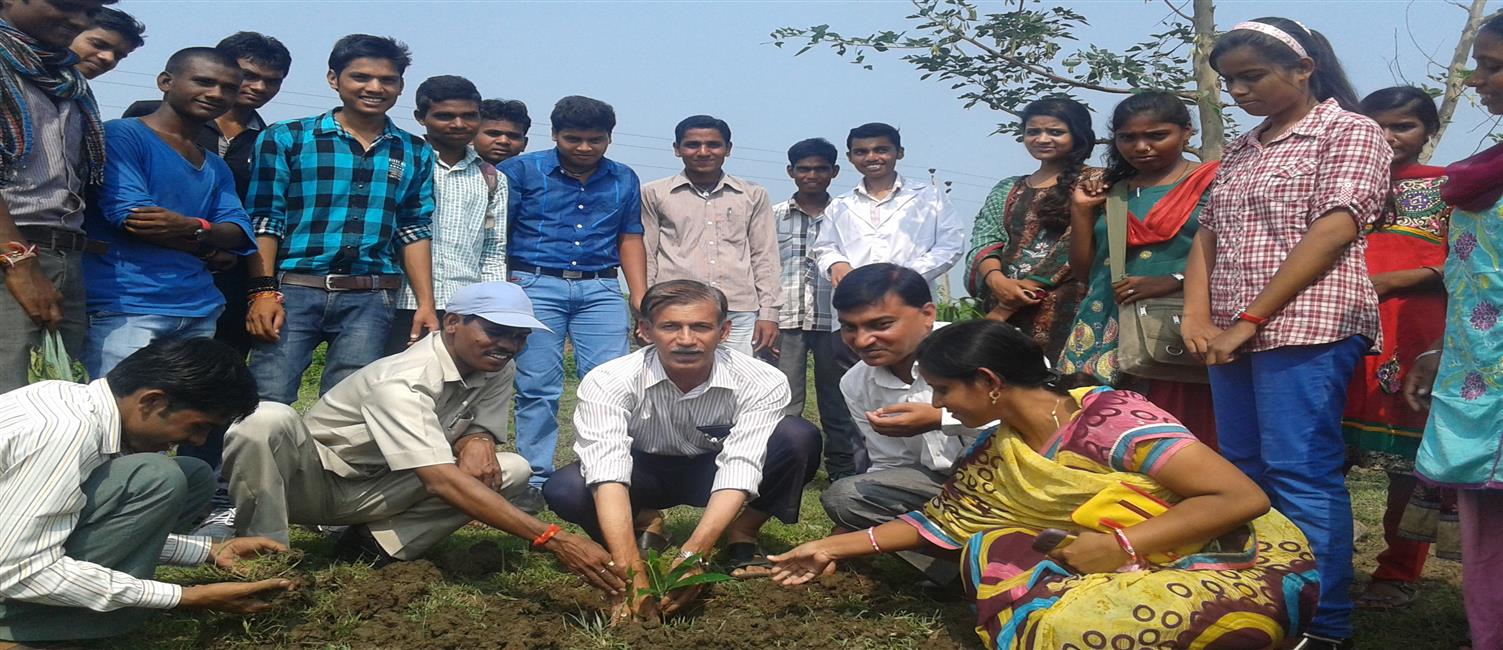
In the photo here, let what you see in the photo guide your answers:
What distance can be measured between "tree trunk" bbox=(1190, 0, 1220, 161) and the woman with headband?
329 cm

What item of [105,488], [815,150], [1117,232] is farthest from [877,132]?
[105,488]

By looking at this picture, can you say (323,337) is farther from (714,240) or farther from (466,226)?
(714,240)

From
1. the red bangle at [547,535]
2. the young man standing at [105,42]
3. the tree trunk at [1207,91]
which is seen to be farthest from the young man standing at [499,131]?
the tree trunk at [1207,91]

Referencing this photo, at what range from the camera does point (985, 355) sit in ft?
11.1

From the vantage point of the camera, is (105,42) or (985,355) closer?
(985,355)

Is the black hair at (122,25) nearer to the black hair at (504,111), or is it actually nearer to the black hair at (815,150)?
the black hair at (504,111)

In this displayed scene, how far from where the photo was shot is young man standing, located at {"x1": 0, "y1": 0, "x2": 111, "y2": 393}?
3.69 meters

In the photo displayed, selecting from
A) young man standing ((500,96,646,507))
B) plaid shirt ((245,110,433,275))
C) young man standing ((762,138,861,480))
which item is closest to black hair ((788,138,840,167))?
young man standing ((762,138,861,480))

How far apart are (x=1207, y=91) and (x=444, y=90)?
4.42 m

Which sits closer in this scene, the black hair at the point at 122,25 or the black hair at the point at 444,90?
the black hair at the point at 122,25

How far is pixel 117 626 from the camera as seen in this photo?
339cm

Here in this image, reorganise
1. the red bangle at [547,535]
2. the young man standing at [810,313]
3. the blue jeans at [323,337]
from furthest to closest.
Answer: the young man standing at [810,313]
the blue jeans at [323,337]
the red bangle at [547,535]

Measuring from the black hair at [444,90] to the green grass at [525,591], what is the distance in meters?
2.13

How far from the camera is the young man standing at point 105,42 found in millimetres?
5004
